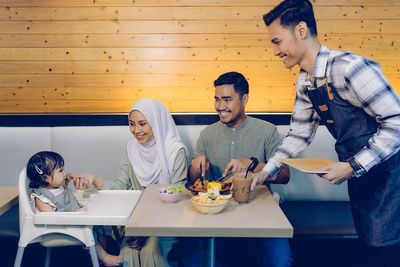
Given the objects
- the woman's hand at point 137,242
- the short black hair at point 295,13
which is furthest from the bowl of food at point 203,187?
the short black hair at point 295,13

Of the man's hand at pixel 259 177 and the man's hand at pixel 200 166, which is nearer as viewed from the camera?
the man's hand at pixel 259 177

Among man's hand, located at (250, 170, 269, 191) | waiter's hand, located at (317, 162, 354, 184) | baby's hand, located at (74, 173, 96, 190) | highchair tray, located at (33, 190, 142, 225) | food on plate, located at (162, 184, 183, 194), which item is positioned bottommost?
highchair tray, located at (33, 190, 142, 225)

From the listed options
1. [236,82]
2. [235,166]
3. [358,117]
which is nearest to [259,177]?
[235,166]

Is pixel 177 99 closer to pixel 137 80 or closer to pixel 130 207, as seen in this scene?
pixel 137 80

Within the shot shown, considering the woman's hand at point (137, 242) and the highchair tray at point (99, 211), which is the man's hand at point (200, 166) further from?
the woman's hand at point (137, 242)

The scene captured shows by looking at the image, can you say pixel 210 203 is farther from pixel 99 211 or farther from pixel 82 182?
pixel 82 182

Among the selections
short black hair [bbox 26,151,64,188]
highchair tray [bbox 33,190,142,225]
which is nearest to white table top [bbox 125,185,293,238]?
highchair tray [bbox 33,190,142,225]

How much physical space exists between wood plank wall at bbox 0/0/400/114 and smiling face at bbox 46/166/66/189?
4.57 ft

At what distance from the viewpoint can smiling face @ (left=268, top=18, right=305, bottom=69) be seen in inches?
57.7

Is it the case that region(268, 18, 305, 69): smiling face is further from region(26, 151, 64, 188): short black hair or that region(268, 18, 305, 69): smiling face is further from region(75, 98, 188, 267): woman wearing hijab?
region(26, 151, 64, 188): short black hair

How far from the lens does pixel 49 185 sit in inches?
71.0

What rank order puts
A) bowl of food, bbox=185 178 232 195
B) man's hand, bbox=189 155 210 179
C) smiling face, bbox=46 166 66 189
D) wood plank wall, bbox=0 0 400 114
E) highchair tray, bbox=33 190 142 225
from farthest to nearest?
wood plank wall, bbox=0 0 400 114
man's hand, bbox=189 155 210 179
smiling face, bbox=46 166 66 189
bowl of food, bbox=185 178 232 195
highchair tray, bbox=33 190 142 225

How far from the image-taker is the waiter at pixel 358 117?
4.25 feet

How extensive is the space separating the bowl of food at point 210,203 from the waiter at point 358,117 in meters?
0.46
